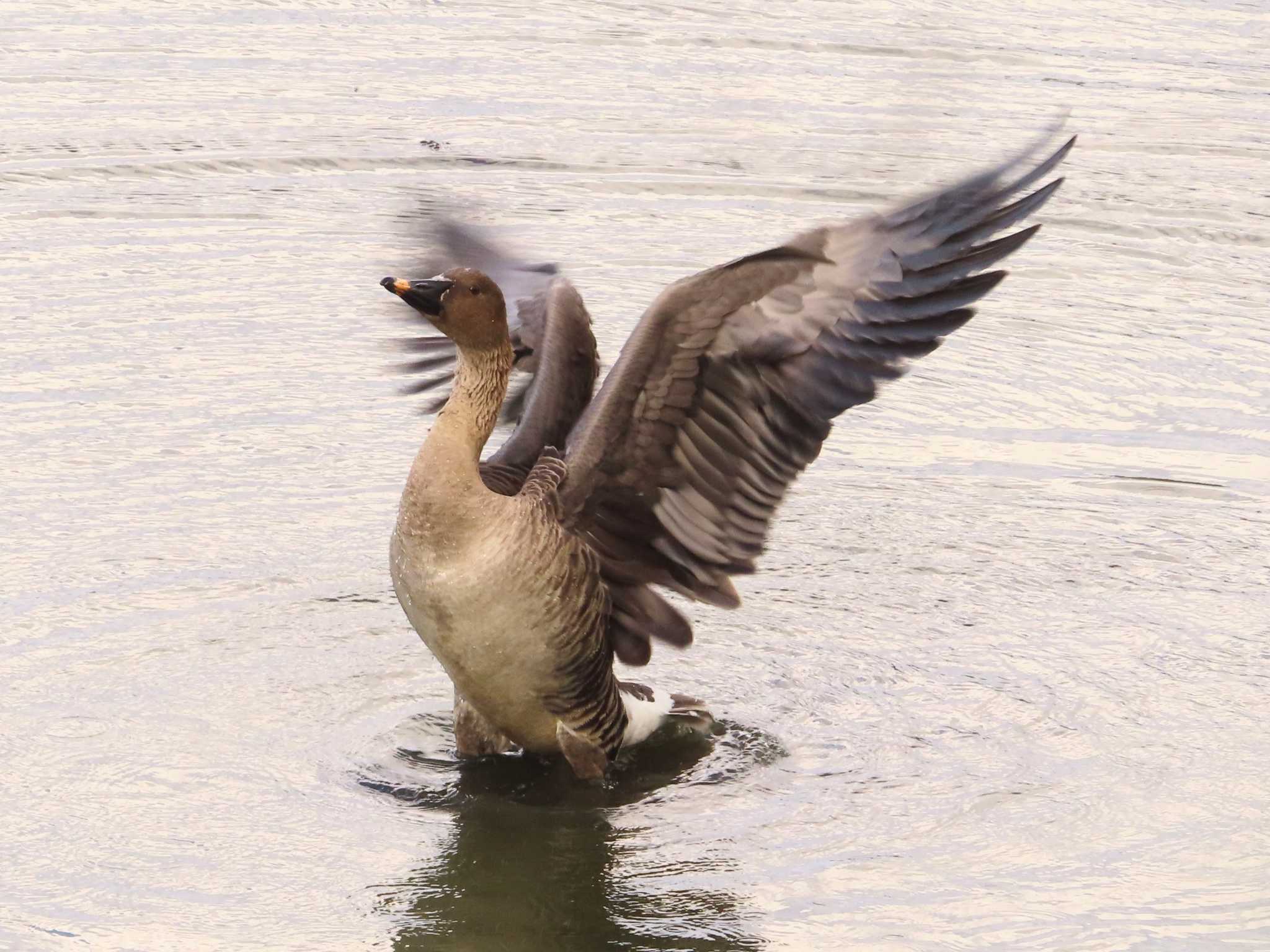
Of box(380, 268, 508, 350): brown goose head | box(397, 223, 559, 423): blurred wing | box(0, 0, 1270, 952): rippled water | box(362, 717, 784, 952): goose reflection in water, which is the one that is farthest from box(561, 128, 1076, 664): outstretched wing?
box(397, 223, 559, 423): blurred wing

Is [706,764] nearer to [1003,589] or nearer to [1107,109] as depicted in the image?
[1003,589]

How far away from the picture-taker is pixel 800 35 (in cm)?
1642

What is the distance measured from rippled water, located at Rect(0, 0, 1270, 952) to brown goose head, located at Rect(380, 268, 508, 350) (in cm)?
149

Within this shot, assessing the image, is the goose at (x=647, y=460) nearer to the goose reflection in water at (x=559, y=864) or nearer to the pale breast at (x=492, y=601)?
the pale breast at (x=492, y=601)

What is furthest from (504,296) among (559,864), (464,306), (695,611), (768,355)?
(559,864)

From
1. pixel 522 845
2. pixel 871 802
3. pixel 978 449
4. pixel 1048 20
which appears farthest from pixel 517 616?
pixel 1048 20

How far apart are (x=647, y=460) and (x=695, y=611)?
165 cm

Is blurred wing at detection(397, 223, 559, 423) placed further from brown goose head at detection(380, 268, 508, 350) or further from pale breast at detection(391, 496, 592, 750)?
pale breast at detection(391, 496, 592, 750)

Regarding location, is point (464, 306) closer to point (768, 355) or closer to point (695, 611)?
point (768, 355)

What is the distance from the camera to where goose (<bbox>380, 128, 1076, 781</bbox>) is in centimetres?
674

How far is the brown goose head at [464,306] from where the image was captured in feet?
22.9

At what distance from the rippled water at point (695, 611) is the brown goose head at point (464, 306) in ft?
4.89

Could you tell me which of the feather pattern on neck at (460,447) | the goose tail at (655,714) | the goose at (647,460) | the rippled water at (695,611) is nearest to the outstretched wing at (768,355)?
the goose at (647,460)

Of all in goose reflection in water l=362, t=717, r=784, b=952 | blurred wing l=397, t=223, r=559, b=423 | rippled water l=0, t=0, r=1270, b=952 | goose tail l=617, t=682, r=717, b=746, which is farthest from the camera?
blurred wing l=397, t=223, r=559, b=423
